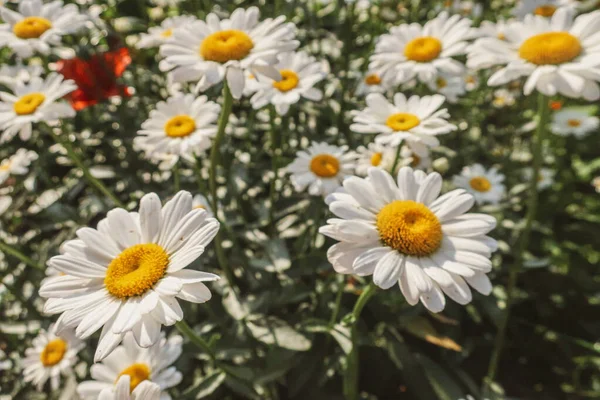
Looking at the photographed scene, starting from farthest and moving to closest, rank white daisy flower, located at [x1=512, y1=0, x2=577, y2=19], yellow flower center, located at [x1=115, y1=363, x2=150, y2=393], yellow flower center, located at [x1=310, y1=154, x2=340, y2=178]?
white daisy flower, located at [x1=512, y1=0, x2=577, y2=19] → yellow flower center, located at [x1=310, y1=154, x2=340, y2=178] → yellow flower center, located at [x1=115, y1=363, x2=150, y2=393]

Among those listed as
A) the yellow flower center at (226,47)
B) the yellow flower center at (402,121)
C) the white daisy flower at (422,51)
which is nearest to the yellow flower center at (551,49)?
the white daisy flower at (422,51)

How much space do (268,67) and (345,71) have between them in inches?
37.5

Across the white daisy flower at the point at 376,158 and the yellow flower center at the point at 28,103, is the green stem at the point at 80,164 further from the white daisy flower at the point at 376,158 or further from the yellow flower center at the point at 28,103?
the white daisy flower at the point at 376,158

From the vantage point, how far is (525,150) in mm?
2814

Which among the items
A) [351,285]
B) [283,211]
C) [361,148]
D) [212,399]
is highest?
[361,148]

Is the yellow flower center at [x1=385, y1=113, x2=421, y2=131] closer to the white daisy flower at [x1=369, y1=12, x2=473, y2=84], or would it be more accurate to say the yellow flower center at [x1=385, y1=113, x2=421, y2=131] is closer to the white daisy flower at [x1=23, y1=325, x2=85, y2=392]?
the white daisy flower at [x1=369, y1=12, x2=473, y2=84]

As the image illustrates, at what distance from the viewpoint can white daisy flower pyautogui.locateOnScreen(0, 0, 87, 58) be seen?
73.2 inches

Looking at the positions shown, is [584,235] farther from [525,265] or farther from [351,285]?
[351,285]

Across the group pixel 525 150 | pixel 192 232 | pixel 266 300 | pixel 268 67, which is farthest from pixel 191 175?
pixel 525 150

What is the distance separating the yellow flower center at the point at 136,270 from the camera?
1.02 meters

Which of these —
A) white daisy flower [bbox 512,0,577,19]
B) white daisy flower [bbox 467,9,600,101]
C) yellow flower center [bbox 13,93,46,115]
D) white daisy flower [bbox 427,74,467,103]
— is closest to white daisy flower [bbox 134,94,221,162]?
yellow flower center [bbox 13,93,46,115]

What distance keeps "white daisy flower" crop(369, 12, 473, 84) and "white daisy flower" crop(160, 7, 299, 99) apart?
0.55 meters

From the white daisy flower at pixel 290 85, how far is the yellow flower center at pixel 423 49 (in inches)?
15.2

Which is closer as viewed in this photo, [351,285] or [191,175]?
[351,285]
